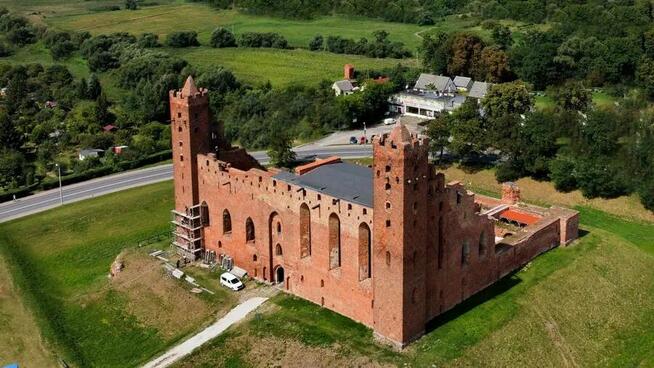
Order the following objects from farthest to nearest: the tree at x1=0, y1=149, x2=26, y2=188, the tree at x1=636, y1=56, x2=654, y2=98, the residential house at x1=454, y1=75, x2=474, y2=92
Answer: the residential house at x1=454, y1=75, x2=474, y2=92
the tree at x1=636, y1=56, x2=654, y2=98
the tree at x1=0, y1=149, x2=26, y2=188

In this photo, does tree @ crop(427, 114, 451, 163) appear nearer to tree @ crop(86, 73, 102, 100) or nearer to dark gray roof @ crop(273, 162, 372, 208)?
dark gray roof @ crop(273, 162, 372, 208)

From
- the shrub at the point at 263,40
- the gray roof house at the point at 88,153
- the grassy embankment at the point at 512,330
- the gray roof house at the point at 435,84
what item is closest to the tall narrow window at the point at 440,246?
the grassy embankment at the point at 512,330

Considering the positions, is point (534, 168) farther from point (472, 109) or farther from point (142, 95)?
point (142, 95)

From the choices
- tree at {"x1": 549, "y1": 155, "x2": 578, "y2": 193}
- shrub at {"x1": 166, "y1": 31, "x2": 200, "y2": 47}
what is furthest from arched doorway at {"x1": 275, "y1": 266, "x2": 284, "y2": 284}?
shrub at {"x1": 166, "y1": 31, "x2": 200, "y2": 47}

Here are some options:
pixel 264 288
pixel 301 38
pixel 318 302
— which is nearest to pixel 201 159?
pixel 264 288

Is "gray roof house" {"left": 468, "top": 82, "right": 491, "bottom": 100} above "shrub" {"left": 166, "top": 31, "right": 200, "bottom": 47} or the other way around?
the other way around

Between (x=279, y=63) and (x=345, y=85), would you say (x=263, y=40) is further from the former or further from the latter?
(x=345, y=85)
